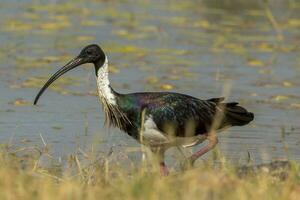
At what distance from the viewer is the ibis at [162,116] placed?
856cm

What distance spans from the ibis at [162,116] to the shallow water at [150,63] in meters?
0.42

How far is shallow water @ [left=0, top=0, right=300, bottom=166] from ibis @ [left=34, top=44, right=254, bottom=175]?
1.38 ft

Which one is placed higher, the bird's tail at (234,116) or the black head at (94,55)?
the black head at (94,55)

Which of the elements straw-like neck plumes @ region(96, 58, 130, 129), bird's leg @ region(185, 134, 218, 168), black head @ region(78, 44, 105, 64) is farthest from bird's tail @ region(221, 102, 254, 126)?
black head @ region(78, 44, 105, 64)

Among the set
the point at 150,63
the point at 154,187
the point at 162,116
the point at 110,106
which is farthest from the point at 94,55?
the point at 150,63

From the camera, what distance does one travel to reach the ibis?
856cm

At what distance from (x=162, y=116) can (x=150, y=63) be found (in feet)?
17.2

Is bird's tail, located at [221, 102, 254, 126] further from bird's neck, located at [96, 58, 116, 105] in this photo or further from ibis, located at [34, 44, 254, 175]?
bird's neck, located at [96, 58, 116, 105]

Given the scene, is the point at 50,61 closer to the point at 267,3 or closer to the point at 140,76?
the point at 140,76

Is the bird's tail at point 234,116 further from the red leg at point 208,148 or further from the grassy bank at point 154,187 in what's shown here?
the grassy bank at point 154,187

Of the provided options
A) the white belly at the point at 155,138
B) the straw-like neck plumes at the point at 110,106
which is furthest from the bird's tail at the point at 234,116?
the straw-like neck plumes at the point at 110,106

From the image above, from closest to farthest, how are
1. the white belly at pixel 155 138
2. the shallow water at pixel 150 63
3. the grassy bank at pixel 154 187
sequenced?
the grassy bank at pixel 154 187
the white belly at pixel 155 138
the shallow water at pixel 150 63

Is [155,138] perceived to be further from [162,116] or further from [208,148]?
[208,148]

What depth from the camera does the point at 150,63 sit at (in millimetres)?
13883
